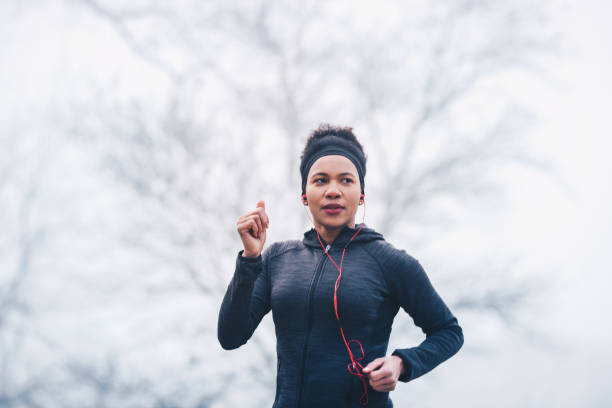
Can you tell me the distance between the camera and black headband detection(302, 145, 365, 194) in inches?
61.8

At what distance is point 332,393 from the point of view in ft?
4.20

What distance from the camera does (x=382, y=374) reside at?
1.18 m

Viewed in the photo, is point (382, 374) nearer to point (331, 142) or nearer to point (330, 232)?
point (330, 232)

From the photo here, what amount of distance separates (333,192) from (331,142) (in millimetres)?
219

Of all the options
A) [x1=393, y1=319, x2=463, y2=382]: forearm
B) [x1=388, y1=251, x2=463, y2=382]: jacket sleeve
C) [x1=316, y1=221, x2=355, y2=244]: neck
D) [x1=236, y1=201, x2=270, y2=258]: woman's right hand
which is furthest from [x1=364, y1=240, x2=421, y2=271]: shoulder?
[x1=236, y1=201, x2=270, y2=258]: woman's right hand

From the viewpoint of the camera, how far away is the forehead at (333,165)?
1.52 m

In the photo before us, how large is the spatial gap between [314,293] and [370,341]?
212mm

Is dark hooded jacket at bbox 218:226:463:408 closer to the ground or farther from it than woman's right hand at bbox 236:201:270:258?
closer to the ground

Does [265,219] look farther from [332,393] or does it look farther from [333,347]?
[332,393]

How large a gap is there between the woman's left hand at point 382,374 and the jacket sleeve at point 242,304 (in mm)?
398

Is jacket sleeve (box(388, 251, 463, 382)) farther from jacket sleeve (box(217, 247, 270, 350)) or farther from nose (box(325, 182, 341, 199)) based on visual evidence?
jacket sleeve (box(217, 247, 270, 350))

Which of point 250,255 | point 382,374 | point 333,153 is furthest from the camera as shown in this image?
point 333,153

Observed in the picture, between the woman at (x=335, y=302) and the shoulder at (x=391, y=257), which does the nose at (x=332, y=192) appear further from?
the shoulder at (x=391, y=257)

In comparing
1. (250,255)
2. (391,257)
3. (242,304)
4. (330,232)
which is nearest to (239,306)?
(242,304)
